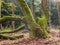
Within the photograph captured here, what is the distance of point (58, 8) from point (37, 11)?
3.26m

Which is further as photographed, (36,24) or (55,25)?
(55,25)

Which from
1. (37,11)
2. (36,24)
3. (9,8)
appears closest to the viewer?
(36,24)

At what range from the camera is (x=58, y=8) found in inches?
1063

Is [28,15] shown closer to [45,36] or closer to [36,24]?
[36,24]

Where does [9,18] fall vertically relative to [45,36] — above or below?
above

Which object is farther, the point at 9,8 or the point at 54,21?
the point at 54,21

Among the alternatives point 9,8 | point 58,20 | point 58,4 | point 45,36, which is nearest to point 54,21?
point 58,20

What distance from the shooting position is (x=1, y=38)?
41.7ft

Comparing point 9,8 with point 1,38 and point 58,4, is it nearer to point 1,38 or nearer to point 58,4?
point 58,4

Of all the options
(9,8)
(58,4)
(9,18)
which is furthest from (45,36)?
(58,4)

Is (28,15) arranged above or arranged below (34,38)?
above

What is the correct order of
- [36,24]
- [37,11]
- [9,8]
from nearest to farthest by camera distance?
[36,24] < [9,8] < [37,11]

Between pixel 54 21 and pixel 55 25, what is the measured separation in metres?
0.63

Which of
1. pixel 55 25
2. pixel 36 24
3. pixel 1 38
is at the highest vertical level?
pixel 36 24
